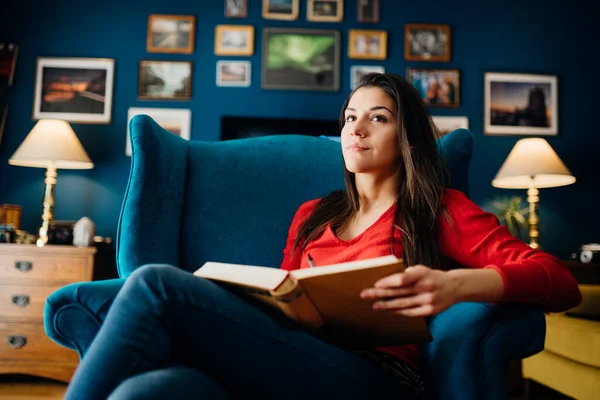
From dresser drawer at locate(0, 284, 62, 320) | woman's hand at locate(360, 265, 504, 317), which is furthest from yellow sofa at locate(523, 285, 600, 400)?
dresser drawer at locate(0, 284, 62, 320)

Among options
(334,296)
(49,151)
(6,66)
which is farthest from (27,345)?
(334,296)

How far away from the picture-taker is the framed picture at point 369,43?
3469 mm

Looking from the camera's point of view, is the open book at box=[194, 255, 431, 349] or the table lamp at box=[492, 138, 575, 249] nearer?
the open book at box=[194, 255, 431, 349]

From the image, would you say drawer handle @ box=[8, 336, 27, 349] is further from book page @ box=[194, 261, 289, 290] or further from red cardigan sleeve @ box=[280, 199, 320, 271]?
book page @ box=[194, 261, 289, 290]

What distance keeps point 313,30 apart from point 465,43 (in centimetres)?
109

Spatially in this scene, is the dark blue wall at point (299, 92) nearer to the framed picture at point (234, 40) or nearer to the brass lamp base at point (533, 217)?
the framed picture at point (234, 40)

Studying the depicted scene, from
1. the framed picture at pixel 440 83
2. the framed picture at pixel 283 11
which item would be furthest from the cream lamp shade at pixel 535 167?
the framed picture at pixel 283 11

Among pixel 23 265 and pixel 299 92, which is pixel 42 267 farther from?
pixel 299 92

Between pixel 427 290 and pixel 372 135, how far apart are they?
0.59m

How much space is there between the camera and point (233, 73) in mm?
3439

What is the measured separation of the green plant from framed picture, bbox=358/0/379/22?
5.07 feet

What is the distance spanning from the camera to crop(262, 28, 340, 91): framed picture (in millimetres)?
3445

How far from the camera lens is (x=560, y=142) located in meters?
3.48

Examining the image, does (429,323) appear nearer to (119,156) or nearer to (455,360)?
(455,360)
